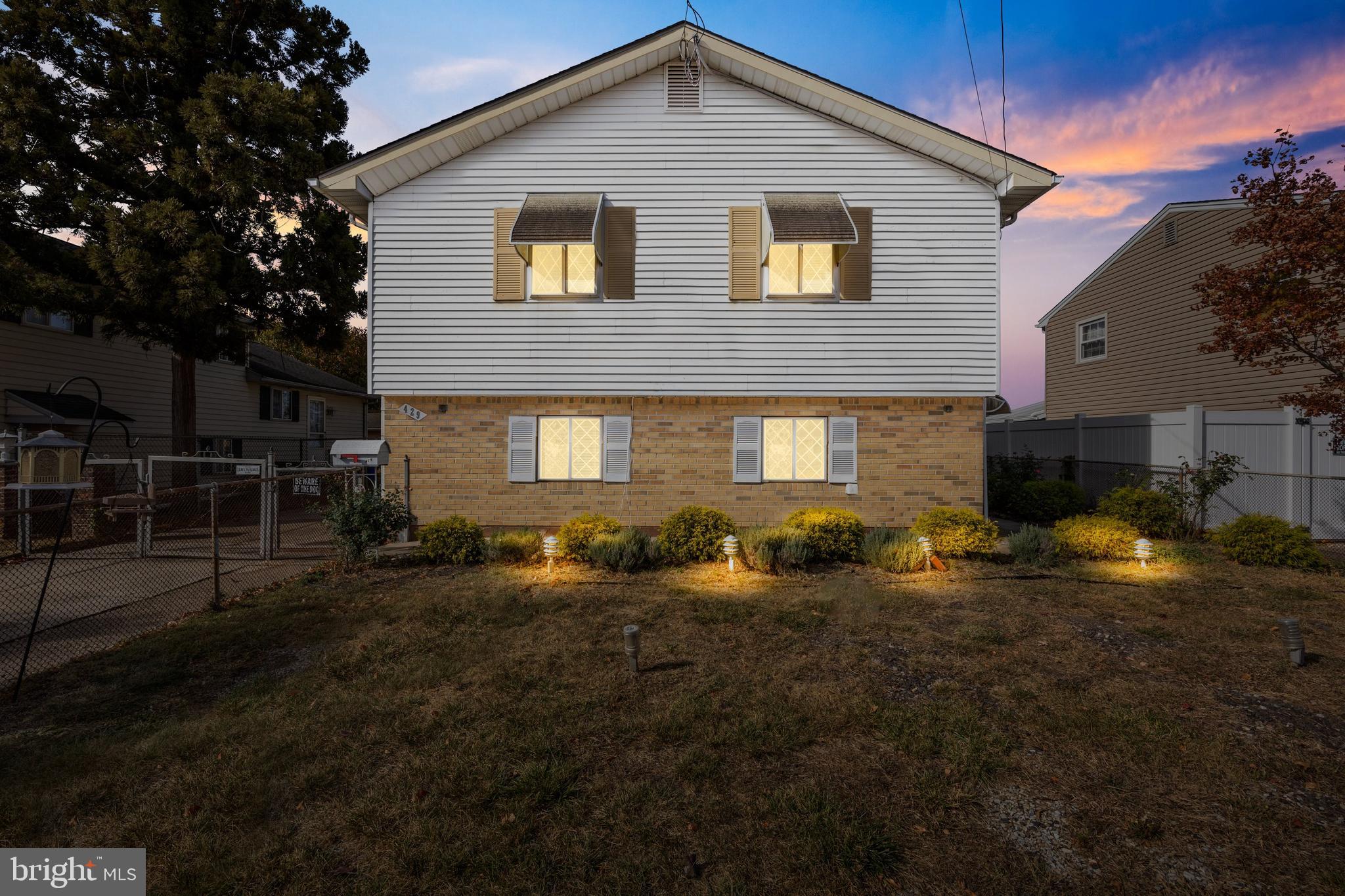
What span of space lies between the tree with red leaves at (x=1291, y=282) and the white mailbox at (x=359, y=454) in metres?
14.9

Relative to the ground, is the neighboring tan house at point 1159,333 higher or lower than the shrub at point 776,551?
higher

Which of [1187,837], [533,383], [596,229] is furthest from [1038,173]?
[1187,837]

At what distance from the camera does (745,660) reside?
5.72m

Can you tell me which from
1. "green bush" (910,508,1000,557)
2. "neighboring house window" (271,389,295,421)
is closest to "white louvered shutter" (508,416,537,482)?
"green bush" (910,508,1000,557)

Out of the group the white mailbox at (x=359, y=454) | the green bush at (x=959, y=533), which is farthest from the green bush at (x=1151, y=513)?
the white mailbox at (x=359, y=454)

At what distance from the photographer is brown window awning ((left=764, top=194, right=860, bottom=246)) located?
10461 mm

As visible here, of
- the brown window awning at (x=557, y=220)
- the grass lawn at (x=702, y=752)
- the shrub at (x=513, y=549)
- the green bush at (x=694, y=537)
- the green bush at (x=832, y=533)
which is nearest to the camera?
the grass lawn at (x=702, y=752)

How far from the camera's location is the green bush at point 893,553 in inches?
360

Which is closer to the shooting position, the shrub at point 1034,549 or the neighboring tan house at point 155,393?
the shrub at point 1034,549

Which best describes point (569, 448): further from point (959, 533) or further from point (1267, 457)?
point (1267, 457)

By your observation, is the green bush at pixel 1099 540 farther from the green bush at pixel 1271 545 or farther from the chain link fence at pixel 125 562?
the chain link fence at pixel 125 562

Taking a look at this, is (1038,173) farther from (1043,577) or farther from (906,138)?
(1043,577)

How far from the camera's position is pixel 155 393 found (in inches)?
771

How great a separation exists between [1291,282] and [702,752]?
40.4 ft
